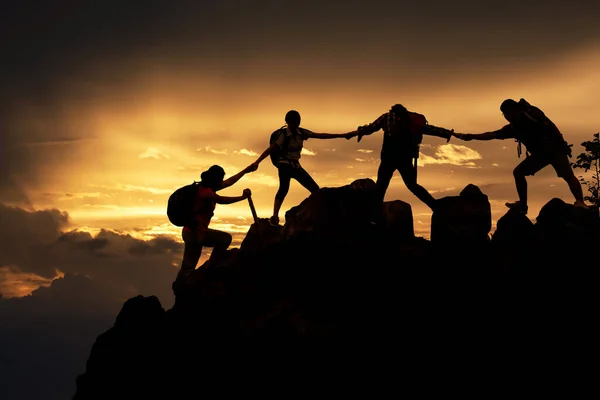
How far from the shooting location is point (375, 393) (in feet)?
52.7

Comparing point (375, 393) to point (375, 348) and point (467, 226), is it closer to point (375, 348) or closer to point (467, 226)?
point (375, 348)

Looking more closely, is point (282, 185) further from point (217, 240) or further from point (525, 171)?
point (525, 171)

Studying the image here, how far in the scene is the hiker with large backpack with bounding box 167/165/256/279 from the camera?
17.8 meters

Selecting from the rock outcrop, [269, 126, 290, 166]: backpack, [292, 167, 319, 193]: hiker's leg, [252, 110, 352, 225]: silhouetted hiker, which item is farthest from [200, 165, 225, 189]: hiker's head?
[292, 167, 319, 193]: hiker's leg

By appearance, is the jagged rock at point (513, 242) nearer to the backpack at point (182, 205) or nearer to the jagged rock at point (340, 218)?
the jagged rock at point (340, 218)

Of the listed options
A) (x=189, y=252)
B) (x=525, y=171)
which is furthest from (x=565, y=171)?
(x=189, y=252)

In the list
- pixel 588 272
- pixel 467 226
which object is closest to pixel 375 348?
→ pixel 467 226

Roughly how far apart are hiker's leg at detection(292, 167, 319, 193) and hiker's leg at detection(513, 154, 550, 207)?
557cm

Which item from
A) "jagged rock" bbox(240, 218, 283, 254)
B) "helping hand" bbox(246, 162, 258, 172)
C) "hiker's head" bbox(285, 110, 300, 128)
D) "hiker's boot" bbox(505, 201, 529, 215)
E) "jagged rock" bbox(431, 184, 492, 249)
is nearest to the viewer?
"jagged rock" bbox(431, 184, 492, 249)

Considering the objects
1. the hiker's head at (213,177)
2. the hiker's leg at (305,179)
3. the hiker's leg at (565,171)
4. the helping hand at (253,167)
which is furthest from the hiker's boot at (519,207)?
the hiker's head at (213,177)

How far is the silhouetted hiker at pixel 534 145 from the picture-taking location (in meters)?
17.5

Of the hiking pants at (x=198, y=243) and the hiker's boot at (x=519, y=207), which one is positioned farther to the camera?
the hiking pants at (x=198, y=243)

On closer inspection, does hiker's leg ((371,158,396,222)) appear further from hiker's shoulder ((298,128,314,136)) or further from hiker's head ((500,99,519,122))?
hiker's head ((500,99,519,122))

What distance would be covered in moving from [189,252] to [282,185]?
3.27 meters
